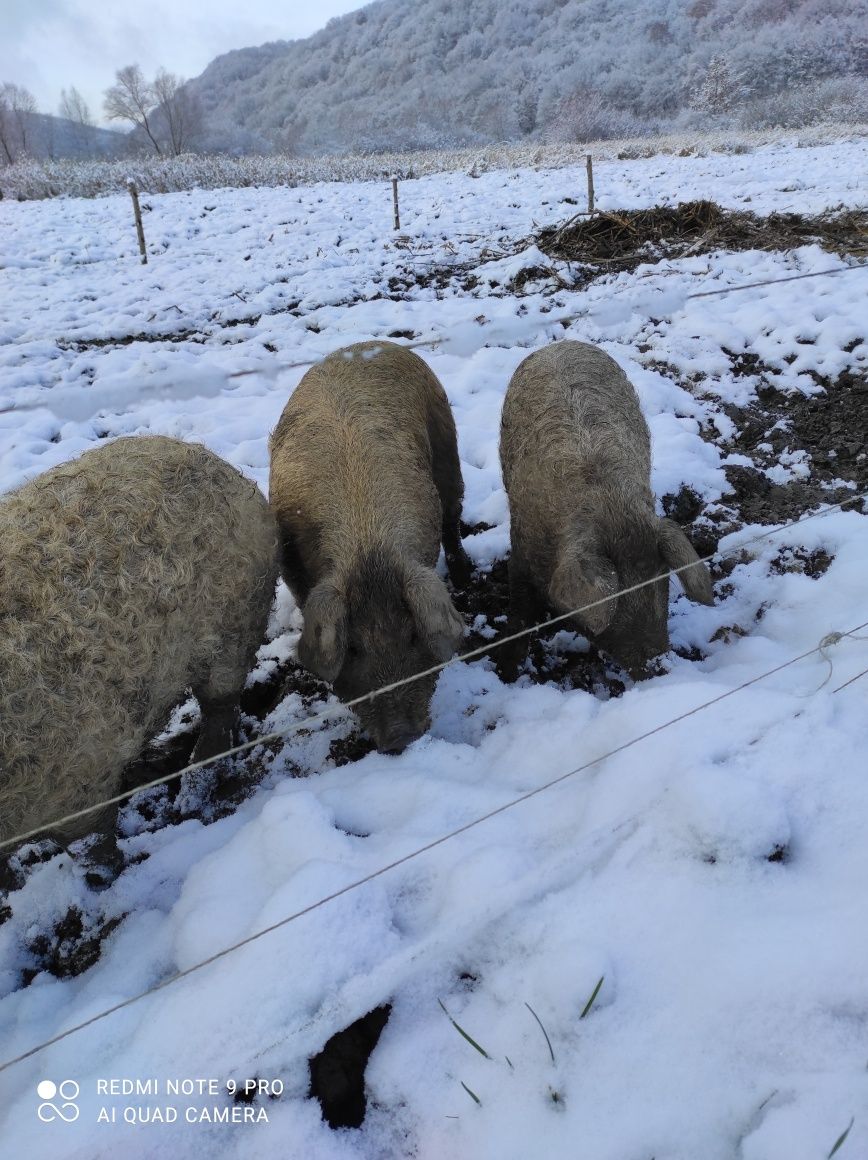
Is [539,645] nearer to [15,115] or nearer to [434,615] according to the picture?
[434,615]

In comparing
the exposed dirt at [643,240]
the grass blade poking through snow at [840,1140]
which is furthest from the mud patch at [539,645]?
the exposed dirt at [643,240]

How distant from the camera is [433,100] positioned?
55.0 metres

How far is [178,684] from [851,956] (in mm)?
2250

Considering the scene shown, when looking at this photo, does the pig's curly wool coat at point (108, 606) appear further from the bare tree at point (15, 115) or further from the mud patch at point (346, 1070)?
the bare tree at point (15, 115)

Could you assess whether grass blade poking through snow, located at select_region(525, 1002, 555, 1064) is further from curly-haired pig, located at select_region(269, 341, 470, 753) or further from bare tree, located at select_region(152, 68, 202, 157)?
bare tree, located at select_region(152, 68, 202, 157)

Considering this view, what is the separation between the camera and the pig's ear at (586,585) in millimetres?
2799

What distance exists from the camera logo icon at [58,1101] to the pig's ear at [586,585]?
2182 millimetres

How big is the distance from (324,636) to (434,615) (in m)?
0.44

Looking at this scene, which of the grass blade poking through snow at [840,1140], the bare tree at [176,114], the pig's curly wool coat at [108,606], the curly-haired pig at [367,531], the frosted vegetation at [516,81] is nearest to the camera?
the grass blade poking through snow at [840,1140]

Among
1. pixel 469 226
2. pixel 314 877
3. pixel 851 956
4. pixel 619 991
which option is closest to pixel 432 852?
pixel 314 877

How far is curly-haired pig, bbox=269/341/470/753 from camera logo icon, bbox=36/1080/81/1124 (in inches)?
57.2

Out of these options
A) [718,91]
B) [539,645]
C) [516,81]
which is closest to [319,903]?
[539,645]

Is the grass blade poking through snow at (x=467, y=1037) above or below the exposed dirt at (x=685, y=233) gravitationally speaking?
below

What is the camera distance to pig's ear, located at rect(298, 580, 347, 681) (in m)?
2.74
